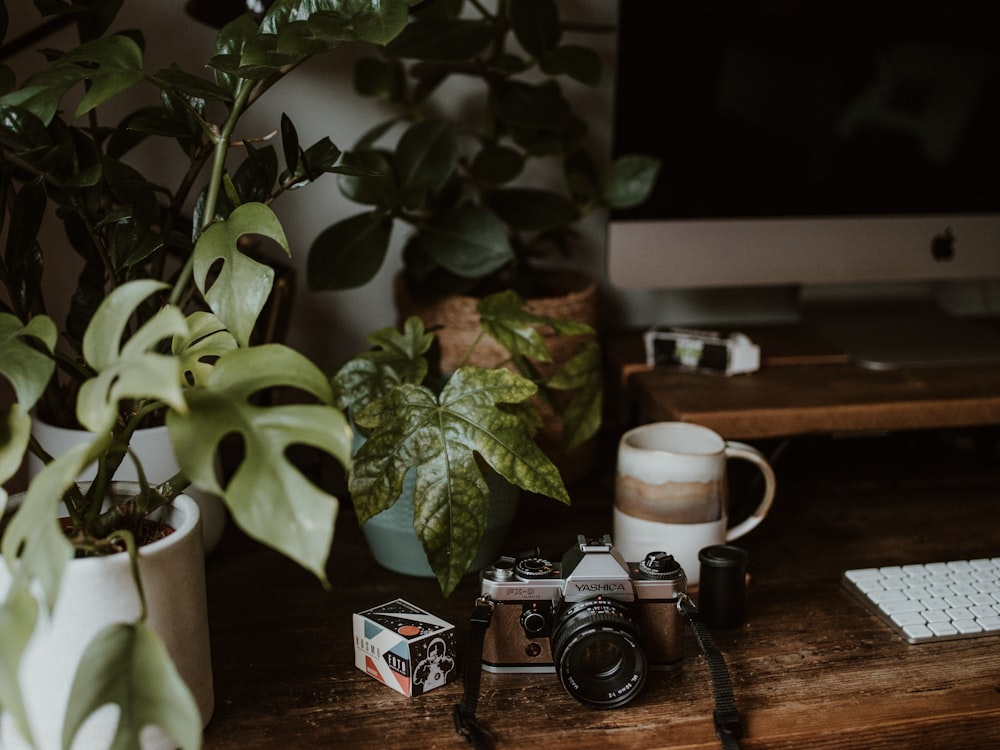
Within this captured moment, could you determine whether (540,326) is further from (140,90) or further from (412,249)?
(140,90)

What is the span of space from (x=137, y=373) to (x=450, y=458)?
1.01 ft

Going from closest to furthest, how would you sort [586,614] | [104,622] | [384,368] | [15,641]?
[15,641], [104,622], [586,614], [384,368]

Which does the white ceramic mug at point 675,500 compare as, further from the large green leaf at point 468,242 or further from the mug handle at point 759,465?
the large green leaf at point 468,242

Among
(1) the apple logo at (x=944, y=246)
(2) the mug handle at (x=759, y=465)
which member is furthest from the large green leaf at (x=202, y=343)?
(1) the apple logo at (x=944, y=246)

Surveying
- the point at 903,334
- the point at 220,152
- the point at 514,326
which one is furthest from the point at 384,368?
the point at 903,334

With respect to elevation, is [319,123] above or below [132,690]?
above

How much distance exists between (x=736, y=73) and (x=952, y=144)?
28 centimetres

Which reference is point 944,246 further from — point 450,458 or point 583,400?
point 450,458

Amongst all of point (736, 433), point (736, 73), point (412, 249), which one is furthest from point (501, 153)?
point (736, 433)

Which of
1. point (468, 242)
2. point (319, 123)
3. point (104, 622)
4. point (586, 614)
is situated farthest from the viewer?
point (319, 123)

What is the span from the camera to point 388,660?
2.47ft

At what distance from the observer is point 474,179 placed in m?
1.09

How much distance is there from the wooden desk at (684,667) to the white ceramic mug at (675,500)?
7cm

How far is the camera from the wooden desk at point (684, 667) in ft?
2.35
